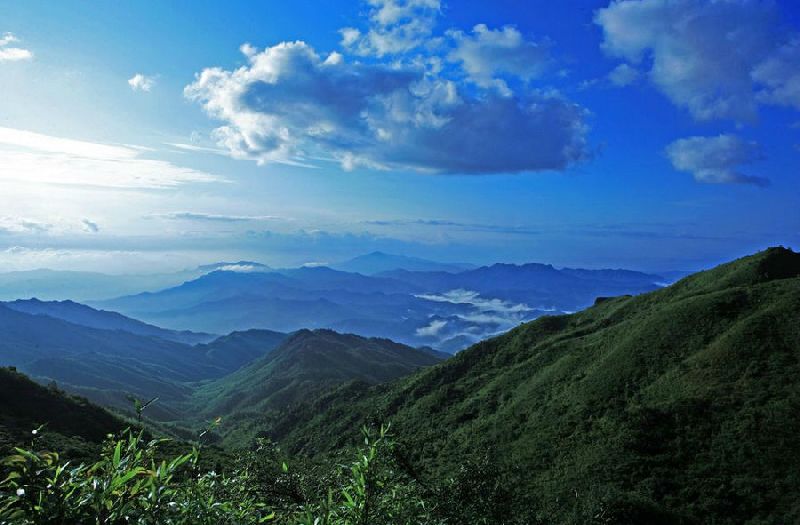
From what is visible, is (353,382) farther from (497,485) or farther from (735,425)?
(497,485)

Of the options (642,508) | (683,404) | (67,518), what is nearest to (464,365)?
(683,404)

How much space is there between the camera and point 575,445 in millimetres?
54531

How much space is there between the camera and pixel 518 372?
8838 cm

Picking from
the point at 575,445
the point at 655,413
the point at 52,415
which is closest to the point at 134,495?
the point at 575,445

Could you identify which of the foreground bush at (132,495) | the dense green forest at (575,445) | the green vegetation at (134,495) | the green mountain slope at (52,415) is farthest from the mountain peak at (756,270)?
the green mountain slope at (52,415)

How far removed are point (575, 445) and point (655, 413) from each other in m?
10.0

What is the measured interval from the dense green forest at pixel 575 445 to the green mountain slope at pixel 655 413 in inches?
8.3

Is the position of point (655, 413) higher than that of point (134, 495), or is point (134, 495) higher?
point (134, 495)

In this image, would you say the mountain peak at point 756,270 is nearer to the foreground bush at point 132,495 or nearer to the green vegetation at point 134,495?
the green vegetation at point 134,495

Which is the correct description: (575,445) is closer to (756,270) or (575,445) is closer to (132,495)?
(756,270)

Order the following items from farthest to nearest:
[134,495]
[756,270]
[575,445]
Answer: [756,270], [575,445], [134,495]

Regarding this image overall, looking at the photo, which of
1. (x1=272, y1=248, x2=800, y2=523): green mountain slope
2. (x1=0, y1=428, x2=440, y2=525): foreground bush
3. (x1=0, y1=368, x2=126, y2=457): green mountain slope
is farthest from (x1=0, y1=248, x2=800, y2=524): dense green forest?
(x1=0, y1=368, x2=126, y2=457): green mountain slope

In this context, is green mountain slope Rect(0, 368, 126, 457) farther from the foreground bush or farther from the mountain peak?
the mountain peak

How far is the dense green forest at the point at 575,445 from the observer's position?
9734 mm
